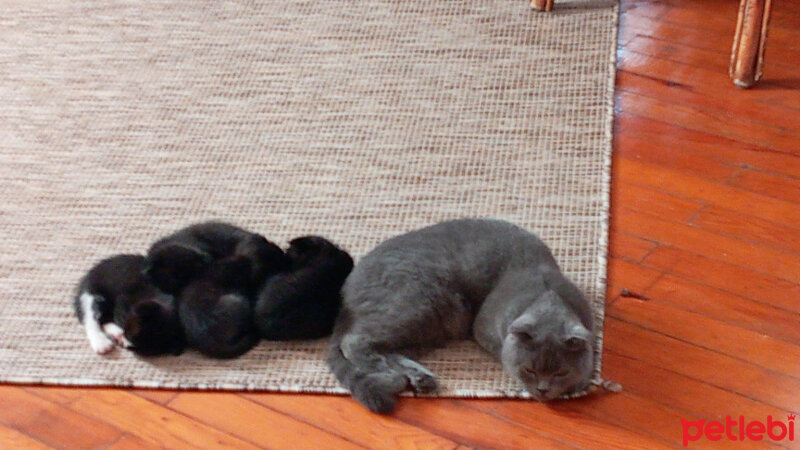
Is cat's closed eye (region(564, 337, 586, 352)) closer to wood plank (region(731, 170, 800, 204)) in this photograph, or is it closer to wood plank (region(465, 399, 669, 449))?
wood plank (region(465, 399, 669, 449))

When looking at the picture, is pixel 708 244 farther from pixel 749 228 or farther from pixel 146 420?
pixel 146 420

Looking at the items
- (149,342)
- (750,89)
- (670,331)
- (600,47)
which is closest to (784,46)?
(750,89)

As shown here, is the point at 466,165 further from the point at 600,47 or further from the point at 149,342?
the point at 149,342

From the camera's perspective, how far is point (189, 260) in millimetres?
1841

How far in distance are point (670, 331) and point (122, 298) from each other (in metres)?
1.00

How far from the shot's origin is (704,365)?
172cm

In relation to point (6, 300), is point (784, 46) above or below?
above

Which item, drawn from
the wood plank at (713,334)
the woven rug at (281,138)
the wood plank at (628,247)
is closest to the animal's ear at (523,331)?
the woven rug at (281,138)

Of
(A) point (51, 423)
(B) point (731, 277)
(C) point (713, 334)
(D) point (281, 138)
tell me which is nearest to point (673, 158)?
(B) point (731, 277)

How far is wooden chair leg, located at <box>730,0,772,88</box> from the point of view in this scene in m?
2.37

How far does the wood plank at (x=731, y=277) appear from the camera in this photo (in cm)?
184

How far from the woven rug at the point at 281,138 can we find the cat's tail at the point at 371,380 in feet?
0.14

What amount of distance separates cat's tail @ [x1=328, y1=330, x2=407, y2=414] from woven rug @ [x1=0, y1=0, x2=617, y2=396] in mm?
42

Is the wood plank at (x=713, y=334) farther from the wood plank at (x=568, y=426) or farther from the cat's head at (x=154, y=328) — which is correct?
the cat's head at (x=154, y=328)
